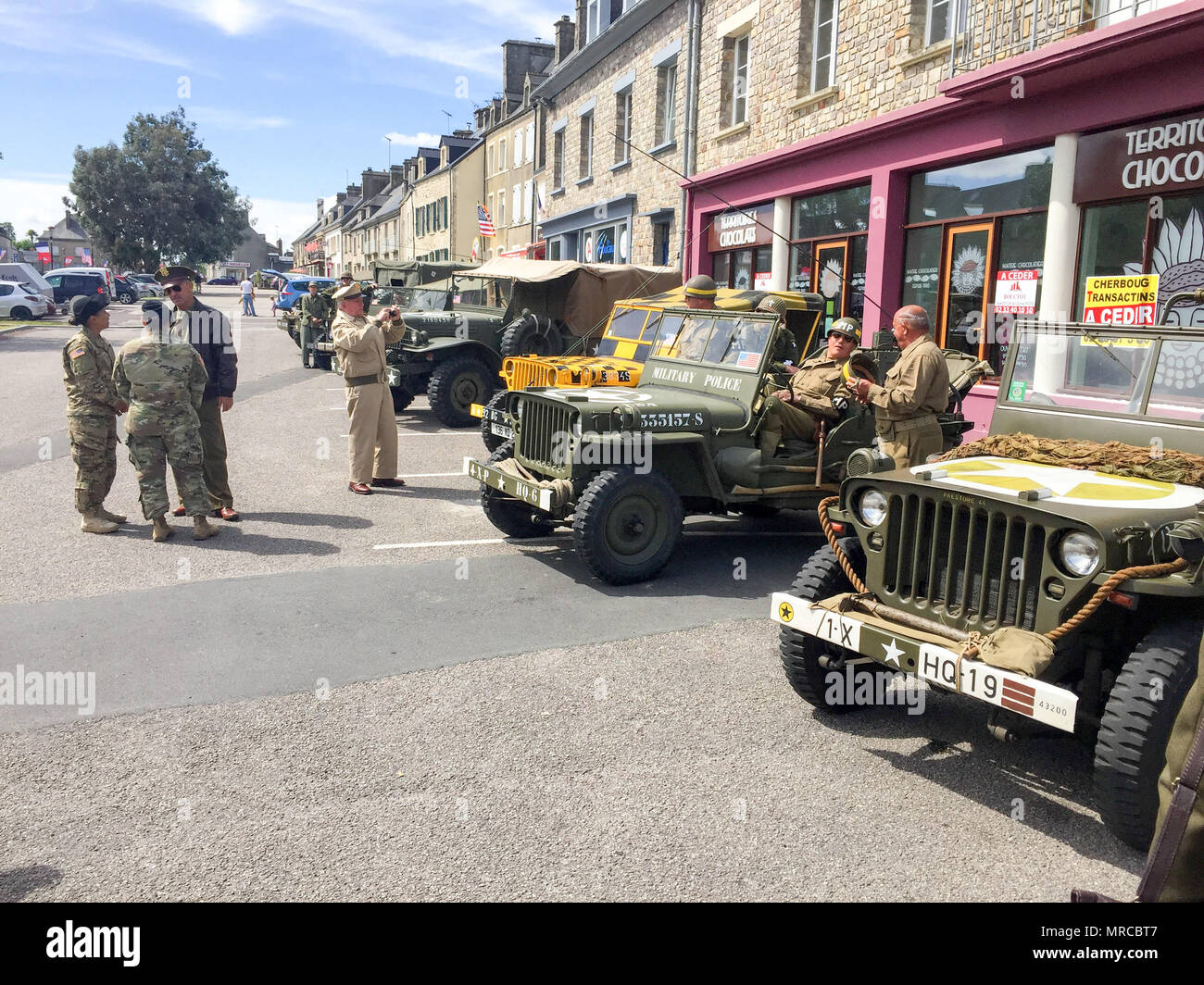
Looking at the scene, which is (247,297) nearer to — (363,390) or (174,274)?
(363,390)

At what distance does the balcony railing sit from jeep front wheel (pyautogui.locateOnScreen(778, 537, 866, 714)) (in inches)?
271

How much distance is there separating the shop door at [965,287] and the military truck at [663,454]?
4195 millimetres

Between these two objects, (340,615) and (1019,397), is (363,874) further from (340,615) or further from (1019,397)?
(1019,397)

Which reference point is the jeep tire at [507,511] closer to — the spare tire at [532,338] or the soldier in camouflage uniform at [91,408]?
the soldier in camouflage uniform at [91,408]

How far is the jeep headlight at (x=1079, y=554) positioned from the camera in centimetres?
349

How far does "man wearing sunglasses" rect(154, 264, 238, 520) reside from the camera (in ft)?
25.6

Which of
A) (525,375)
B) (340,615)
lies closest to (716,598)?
(340,615)

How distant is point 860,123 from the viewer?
12758mm

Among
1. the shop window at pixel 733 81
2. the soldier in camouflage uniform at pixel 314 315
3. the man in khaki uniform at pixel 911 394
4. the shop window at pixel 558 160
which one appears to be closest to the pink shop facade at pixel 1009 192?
the shop window at pixel 733 81

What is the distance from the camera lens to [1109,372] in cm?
489

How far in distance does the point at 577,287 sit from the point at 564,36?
51.7ft

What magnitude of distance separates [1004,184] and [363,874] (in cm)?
1047

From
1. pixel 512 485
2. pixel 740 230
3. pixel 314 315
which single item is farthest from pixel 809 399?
pixel 314 315

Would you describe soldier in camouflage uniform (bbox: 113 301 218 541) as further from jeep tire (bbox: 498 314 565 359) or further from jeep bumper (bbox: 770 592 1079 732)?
jeep tire (bbox: 498 314 565 359)
